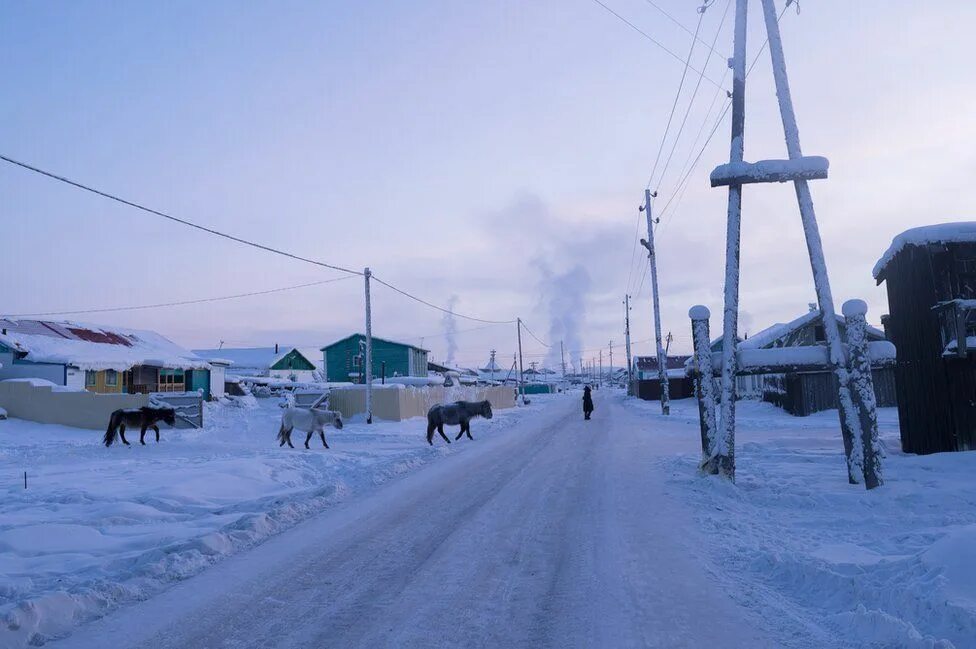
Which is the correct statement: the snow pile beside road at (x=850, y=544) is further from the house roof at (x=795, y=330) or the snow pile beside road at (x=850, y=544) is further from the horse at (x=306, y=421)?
the house roof at (x=795, y=330)

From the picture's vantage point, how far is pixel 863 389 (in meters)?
9.98

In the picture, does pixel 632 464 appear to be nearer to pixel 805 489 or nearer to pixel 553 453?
pixel 553 453

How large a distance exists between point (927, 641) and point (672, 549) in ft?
9.81

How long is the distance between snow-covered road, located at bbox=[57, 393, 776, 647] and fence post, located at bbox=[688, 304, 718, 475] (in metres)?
1.73

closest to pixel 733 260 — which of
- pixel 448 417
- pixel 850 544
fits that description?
pixel 850 544

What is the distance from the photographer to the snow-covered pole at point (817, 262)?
1001cm

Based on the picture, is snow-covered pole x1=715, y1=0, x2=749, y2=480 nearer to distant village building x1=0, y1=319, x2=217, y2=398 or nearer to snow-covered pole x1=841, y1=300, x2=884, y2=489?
snow-covered pole x1=841, y1=300, x2=884, y2=489

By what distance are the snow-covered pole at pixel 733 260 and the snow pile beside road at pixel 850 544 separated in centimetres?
77

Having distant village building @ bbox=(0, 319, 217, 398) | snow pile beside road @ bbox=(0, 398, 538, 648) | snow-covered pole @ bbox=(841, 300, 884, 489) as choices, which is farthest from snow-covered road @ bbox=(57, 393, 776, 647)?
distant village building @ bbox=(0, 319, 217, 398)

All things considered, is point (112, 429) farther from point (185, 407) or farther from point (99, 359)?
point (99, 359)

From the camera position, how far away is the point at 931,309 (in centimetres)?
1225

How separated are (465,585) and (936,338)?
11.2 m

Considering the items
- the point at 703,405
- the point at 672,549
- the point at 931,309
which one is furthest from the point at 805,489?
the point at 931,309

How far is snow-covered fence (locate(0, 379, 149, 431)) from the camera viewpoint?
2667 cm
